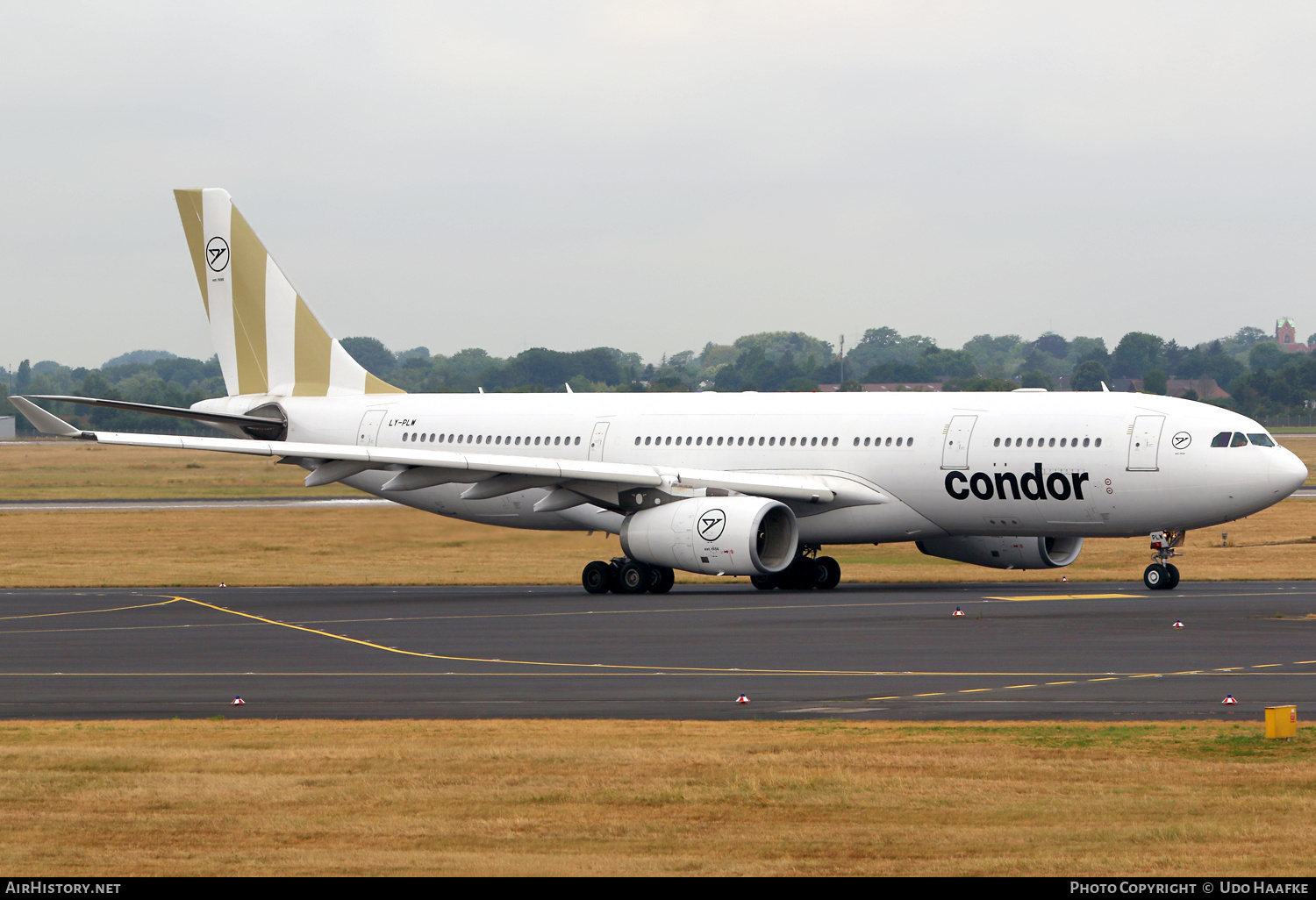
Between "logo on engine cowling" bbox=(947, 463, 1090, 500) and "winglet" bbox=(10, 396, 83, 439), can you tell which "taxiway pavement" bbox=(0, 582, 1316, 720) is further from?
"winglet" bbox=(10, 396, 83, 439)

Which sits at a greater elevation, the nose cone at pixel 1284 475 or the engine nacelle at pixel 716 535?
the nose cone at pixel 1284 475

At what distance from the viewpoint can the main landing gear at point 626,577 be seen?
39.0m

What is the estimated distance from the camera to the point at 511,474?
38.6 metres

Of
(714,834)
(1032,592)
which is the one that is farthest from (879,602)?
(714,834)

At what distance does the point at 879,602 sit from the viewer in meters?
34.8

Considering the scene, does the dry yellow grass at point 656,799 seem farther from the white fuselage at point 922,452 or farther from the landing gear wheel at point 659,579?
the landing gear wheel at point 659,579

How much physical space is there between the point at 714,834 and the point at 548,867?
59.2 inches

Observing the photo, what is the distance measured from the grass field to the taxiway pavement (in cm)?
529

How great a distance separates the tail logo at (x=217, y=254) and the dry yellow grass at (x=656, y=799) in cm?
3147

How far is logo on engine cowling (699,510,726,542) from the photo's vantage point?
36.6 metres

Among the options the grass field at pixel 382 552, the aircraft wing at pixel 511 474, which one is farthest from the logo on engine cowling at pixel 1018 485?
the grass field at pixel 382 552

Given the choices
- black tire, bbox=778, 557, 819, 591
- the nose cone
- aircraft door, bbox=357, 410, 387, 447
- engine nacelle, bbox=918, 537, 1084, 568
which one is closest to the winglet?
aircraft door, bbox=357, 410, 387, 447

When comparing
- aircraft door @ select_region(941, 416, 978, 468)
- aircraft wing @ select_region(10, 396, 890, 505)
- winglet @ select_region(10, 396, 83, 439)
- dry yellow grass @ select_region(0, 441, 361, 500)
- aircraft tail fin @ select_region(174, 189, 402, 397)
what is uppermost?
aircraft tail fin @ select_region(174, 189, 402, 397)

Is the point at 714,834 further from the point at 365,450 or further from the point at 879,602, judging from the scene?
the point at 365,450
